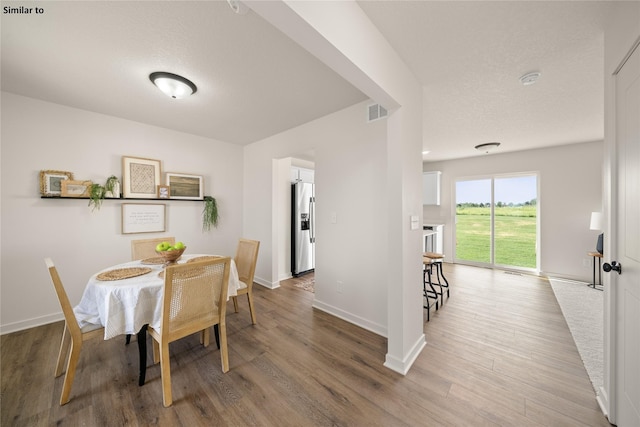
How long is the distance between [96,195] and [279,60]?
2841mm

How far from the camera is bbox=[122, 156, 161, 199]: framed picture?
3125 mm

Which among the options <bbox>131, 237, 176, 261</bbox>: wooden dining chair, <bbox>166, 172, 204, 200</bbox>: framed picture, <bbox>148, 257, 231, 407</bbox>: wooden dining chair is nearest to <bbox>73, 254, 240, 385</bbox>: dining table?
<bbox>148, 257, 231, 407</bbox>: wooden dining chair

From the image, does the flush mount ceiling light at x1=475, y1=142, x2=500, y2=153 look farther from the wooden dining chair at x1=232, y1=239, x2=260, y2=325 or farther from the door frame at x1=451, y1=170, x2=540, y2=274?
the wooden dining chair at x1=232, y1=239, x2=260, y2=325

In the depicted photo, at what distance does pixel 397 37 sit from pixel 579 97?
239 cm

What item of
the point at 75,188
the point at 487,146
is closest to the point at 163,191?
the point at 75,188

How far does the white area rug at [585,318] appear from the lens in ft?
6.31

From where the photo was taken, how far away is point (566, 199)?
4277 millimetres

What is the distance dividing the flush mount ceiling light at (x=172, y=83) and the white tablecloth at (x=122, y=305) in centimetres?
173

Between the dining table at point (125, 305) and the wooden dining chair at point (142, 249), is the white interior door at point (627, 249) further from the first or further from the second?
the wooden dining chair at point (142, 249)

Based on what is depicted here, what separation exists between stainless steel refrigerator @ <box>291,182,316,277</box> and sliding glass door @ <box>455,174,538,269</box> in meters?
3.73

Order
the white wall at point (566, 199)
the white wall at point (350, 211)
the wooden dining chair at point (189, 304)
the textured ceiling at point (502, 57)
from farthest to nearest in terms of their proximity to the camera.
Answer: the white wall at point (566, 199)
the white wall at point (350, 211)
the wooden dining chair at point (189, 304)
the textured ceiling at point (502, 57)

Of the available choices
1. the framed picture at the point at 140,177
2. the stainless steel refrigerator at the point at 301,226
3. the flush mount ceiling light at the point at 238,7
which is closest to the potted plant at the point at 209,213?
the framed picture at the point at 140,177

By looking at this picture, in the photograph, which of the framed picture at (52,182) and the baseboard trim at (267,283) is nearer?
the framed picture at (52,182)

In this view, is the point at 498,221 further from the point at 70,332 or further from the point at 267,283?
the point at 70,332
